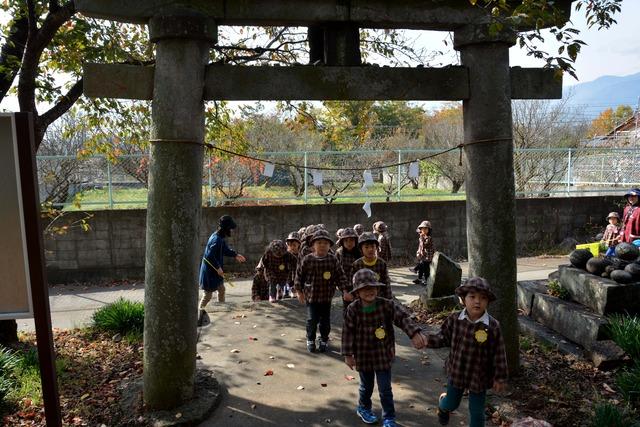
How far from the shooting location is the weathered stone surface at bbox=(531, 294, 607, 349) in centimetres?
605

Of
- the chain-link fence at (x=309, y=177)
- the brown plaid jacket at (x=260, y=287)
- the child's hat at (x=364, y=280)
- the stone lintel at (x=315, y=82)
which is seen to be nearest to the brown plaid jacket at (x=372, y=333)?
the child's hat at (x=364, y=280)

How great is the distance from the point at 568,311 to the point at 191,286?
4.86 m

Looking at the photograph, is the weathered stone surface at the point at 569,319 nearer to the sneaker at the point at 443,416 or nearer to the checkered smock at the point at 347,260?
the sneaker at the point at 443,416

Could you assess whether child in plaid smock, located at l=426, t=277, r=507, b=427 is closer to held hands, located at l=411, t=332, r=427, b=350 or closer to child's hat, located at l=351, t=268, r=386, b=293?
held hands, located at l=411, t=332, r=427, b=350

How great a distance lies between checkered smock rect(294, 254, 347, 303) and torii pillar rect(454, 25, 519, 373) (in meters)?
1.69

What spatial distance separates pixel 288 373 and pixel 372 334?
67.6 inches

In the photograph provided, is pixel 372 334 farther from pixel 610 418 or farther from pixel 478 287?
pixel 610 418

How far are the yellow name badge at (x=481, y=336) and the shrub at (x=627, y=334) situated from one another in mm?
2318

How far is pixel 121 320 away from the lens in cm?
751

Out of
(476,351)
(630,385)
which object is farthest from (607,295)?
(476,351)

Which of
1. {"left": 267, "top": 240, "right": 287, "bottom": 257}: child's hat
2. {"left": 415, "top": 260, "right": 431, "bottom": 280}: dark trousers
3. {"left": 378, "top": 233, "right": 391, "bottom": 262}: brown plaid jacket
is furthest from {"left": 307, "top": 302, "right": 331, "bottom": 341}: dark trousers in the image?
{"left": 415, "top": 260, "right": 431, "bottom": 280}: dark trousers

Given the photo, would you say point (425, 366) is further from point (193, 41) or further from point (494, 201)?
point (193, 41)

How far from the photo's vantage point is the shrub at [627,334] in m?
5.49

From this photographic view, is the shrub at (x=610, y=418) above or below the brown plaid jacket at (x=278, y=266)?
below
